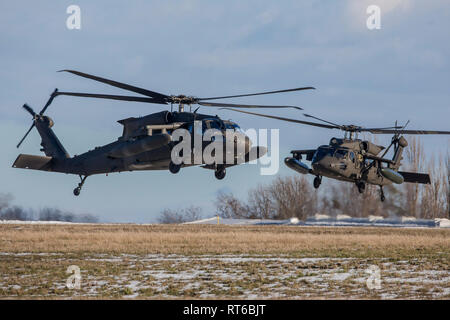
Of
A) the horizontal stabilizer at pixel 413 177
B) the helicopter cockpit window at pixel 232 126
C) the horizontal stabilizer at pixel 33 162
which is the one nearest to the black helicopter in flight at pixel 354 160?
the horizontal stabilizer at pixel 413 177

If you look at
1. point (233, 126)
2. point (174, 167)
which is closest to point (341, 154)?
point (233, 126)

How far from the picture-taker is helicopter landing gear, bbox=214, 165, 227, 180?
26.0 meters

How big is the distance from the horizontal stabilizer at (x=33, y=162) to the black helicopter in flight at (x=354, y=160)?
12.6m

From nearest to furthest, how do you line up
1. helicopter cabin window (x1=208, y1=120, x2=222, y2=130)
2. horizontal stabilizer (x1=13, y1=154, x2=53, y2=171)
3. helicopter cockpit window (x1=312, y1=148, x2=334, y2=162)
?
helicopter cabin window (x1=208, y1=120, x2=222, y2=130) < horizontal stabilizer (x1=13, y1=154, x2=53, y2=171) < helicopter cockpit window (x1=312, y1=148, x2=334, y2=162)

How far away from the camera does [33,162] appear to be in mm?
31266

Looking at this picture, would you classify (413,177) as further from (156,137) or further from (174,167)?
(156,137)

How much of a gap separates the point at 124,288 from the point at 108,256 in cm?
824

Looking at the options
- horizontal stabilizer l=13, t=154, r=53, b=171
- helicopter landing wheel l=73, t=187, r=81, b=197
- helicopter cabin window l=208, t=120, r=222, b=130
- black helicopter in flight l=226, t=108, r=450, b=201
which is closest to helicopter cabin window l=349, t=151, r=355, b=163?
black helicopter in flight l=226, t=108, r=450, b=201

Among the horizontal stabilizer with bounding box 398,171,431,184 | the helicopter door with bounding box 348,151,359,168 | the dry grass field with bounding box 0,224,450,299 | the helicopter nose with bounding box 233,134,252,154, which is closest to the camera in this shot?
the dry grass field with bounding box 0,224,450,299

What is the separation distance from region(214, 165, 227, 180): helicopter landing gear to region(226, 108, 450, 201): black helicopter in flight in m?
7.62

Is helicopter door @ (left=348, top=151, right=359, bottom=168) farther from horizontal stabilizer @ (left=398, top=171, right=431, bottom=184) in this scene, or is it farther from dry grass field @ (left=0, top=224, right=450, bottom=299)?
dry grass field @ (left=0, top=224, right=450, bottom=299)

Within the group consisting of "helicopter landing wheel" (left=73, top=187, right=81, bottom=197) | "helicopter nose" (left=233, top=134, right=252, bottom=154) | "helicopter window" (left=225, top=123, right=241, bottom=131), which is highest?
"helicopter window" (left=225, top=123, right=241, bottom=131)
